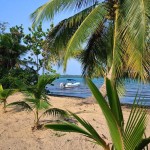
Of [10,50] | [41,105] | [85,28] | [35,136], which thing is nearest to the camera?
[35,136]

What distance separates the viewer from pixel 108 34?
13.0 metres

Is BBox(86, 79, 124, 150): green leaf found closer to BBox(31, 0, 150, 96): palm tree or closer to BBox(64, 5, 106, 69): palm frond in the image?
BBox(31, 0, 150, 96): palm tree

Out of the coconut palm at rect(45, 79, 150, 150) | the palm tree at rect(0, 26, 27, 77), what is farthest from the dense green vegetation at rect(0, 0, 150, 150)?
the coconut palm at rect(45, 79, 150, 150)

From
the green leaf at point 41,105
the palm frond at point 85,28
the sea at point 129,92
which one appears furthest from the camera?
the palm frond at point 85,28

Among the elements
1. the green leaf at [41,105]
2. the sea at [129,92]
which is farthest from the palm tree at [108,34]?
the green leaf at [41,105]

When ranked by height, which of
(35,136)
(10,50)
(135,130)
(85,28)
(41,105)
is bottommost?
(135,130)

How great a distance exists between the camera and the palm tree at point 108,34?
9.60 m

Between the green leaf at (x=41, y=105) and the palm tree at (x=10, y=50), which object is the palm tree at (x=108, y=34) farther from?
the palm tree at (x=10, y=50)

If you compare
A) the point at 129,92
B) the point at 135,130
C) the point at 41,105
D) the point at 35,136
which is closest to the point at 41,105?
the point at 41,105

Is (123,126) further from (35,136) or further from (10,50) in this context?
(10,50)

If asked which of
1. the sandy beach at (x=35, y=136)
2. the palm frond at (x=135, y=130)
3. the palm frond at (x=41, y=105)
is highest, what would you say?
the palm frond at (x=41, y=105)

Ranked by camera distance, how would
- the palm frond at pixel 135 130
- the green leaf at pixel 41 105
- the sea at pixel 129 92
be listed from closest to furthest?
the palm frond at pixel 135 130, the sea at pixel 129 92, the green leaf at pixel 41 105

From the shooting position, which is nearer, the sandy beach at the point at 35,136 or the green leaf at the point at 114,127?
the green leaf at the point at 114,127

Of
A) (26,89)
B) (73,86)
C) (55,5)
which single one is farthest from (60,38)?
(73,86)
